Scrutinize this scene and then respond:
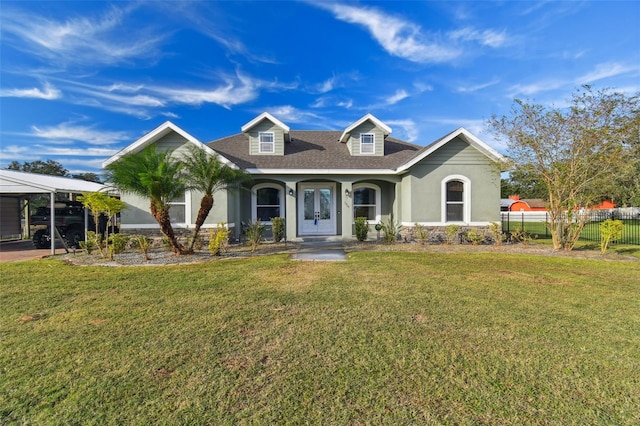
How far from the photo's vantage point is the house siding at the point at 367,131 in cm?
1469

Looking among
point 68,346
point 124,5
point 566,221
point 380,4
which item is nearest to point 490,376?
point 68,346

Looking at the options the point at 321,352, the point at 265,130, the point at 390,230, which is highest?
the point at 265,130

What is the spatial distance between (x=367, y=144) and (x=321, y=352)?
41.8 feet

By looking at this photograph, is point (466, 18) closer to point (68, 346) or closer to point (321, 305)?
point (321, 305)

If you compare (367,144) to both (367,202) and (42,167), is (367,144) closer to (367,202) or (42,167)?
(367,202)

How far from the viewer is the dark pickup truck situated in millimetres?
12711

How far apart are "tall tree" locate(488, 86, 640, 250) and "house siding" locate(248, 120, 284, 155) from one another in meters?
9.30

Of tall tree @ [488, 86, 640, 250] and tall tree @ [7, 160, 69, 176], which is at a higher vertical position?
tall tree @ [7, 160, 69, 176]

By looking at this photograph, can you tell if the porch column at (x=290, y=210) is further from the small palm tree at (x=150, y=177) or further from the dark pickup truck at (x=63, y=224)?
the dark pickup truck at (x=63, y=224)

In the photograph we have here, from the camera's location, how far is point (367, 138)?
48.7 ft

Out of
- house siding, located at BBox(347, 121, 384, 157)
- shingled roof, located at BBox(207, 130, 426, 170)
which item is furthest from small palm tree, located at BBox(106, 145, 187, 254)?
house siding, located at BBox(347, 121, 384, 157)

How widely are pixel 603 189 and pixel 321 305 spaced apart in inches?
476

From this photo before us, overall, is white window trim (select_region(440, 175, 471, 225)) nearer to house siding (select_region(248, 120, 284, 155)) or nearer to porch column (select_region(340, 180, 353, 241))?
porch column (select_region(340, 180, 353, 241))

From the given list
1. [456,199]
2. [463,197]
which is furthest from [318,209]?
[463,197]
